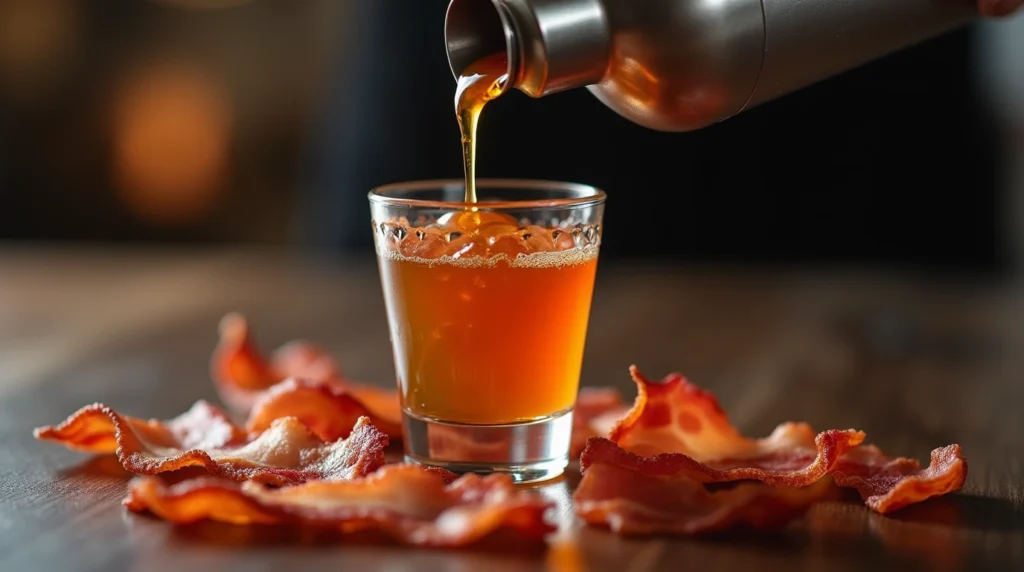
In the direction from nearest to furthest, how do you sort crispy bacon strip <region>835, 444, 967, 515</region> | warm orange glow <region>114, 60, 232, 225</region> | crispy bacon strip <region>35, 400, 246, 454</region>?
crispy bacon strip <region>835, 444, 967, 515</region>
crispy bacon strip <region>35, 400, 246, 454</region>
warm orange glow <region>114, 60, 232, 225</region>

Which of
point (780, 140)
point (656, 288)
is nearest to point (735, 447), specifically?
point (656, 288)

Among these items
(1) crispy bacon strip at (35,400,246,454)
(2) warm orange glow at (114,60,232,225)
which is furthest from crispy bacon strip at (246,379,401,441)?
(2) warm orange glow at (114,60,232,225)

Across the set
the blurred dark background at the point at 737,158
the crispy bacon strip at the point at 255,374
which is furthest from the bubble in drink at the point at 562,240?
the blurred dark background at the point at 737,158

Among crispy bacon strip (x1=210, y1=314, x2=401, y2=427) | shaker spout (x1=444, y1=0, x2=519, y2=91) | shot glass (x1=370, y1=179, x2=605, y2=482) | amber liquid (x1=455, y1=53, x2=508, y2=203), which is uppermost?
shaker spout (x1=444, y1=0, x2=519, y2=91)

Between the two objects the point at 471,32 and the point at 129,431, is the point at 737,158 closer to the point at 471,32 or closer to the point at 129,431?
the point at 471,32

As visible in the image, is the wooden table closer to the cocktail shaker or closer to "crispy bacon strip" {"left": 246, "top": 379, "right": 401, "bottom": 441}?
"crispy bacon strip" {"left": 246, "top": 379, "right": 401, "bottom": 441}

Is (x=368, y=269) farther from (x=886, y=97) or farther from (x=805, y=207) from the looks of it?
(x=886, y=97)

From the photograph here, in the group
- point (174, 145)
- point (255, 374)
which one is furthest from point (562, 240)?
point (174, 145)

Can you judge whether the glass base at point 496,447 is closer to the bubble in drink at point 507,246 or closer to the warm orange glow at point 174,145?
the bubble in drink at point 507,246
